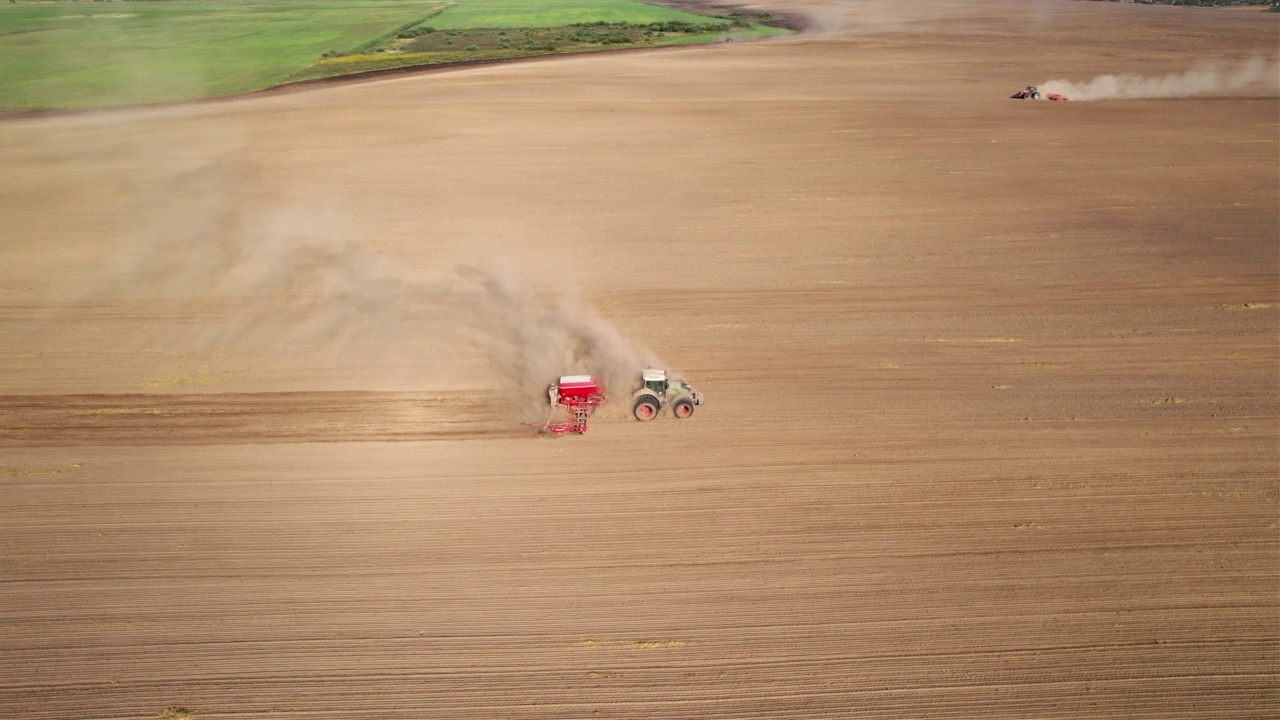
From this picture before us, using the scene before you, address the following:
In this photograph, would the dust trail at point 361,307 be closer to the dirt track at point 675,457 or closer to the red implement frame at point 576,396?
the dirt track at point 675,457

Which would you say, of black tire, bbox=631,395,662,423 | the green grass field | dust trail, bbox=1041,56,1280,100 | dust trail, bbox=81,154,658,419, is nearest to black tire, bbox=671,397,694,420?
black tire, bbox=631,395,662,423

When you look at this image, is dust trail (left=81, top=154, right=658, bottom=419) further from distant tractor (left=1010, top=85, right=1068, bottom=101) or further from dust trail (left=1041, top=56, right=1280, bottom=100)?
dust trail (left=1041, top=56, right=1280, bottom=100)

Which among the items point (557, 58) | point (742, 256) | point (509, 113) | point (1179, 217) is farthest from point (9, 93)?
point (1179, 217)

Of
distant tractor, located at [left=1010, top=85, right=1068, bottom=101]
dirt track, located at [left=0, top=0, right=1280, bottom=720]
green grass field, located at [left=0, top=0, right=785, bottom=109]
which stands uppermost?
green grass field, located at [left=0, top=0, right=785, bottom=109]

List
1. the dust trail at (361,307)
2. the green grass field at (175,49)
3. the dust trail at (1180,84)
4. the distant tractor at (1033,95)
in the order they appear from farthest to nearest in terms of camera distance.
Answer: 1. the green grass field at (175,49)
2. the dust trail at (1180,84)
3. the distant tractor at (1033,95)
4. the dust trail at (361,307)

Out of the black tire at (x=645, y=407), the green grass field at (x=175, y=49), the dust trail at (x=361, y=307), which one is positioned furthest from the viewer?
the green grass field at (x=175, y=49)

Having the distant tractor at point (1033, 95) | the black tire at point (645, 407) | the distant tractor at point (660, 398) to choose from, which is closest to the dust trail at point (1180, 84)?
the distant tractor at point (1033, 95)

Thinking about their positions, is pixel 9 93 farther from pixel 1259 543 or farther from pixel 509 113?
pixel 1259 543
